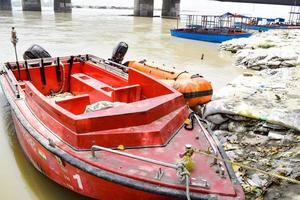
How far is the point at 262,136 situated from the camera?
5203mm

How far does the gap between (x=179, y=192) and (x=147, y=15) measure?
4836cm

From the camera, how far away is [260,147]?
497 centimetres

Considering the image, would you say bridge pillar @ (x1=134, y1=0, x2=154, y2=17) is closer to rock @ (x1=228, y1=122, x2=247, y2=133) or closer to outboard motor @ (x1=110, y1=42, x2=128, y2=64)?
outboard motor @ (x1=110, y1=42, x2=128, y2=64)

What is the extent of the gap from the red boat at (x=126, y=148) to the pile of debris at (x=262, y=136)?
75 centimetres

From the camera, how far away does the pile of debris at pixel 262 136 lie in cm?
402

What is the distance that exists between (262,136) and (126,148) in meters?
2.55

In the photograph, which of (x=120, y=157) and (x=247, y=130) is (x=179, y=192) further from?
(x=247, y=130)

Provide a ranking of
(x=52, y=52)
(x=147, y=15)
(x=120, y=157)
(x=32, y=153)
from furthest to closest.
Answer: (x=147, y=15) → (x=52, y=52) → (x=32, y=153) → (x=120, y=157)

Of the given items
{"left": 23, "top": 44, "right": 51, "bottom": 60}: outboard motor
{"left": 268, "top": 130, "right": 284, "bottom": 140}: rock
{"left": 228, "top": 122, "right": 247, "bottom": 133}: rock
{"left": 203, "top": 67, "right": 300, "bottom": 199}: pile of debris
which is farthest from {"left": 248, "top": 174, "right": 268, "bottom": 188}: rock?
{"left": 23, "top": 44, "right": 51, "bottom": 60}: outboard motor

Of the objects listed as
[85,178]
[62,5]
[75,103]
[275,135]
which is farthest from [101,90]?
[62,5]

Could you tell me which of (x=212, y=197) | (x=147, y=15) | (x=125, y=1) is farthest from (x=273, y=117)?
(x=125, y=1)

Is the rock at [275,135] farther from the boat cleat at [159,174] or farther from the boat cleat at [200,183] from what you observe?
the boat cleat at [159,174]

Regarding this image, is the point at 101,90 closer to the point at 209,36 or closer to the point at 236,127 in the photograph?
the point at 236,127

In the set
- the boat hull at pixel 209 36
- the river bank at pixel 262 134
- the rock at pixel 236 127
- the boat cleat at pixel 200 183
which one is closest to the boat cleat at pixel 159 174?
the boat cleat at pixel 200 183
